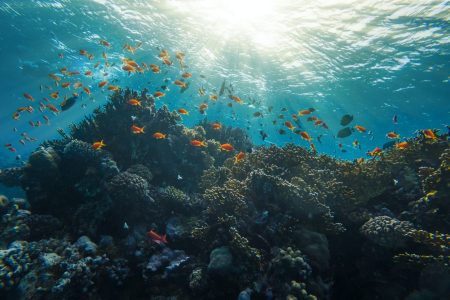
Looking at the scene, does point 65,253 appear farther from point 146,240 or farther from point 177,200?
point 177,200

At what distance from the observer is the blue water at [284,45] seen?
635 inches

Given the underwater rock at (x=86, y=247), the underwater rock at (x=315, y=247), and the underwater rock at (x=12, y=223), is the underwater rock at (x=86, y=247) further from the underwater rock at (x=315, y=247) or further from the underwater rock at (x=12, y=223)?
the underwater rock at (x=315, y=247)

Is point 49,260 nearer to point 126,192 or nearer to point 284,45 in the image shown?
point 126,192

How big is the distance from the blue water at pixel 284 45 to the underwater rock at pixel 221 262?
9066 mm

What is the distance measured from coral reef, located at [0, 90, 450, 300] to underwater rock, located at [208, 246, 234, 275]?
23mm

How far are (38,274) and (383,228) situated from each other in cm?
822

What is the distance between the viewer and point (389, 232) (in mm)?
5715

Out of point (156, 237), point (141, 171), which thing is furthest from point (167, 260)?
point (141, 171)

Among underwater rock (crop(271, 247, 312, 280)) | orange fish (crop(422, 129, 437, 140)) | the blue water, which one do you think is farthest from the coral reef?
the blue water

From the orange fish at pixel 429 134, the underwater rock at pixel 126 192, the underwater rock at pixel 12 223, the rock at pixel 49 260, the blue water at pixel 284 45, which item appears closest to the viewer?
the rock at pixel 49 260

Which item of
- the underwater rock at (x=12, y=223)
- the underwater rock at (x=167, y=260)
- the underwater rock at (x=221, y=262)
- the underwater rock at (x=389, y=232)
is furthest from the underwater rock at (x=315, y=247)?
the underwater rock at (x=12, y=223)

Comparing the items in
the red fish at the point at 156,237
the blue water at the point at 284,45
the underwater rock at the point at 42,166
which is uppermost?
the blue water at the point at 284,45

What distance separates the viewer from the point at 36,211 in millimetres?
9125

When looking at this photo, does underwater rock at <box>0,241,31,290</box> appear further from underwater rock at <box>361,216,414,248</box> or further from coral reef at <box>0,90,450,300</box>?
underwater rock at <box>361,216,414,248</box>
